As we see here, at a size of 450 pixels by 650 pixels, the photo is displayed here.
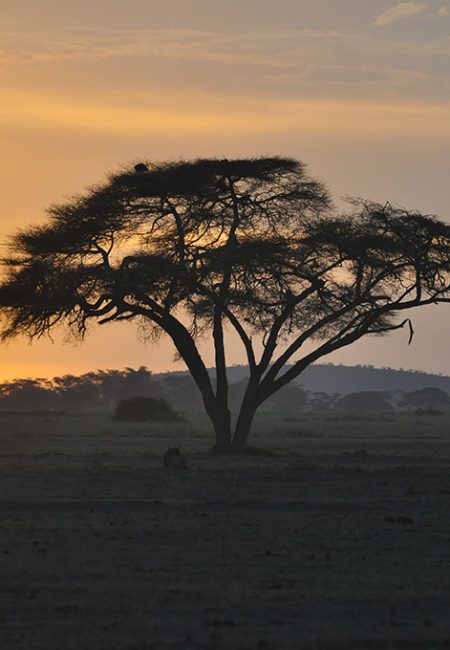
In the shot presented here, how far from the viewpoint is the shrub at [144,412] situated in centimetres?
7812

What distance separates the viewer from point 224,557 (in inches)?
578

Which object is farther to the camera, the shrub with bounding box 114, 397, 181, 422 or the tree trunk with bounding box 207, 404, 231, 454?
the shrub with bounding box 114, 397, 181, 422

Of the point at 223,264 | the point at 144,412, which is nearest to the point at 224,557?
the point at 223,264

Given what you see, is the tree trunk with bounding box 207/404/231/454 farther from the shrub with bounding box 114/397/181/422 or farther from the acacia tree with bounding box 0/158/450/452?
the shrub with bounding box 114/397/181/422

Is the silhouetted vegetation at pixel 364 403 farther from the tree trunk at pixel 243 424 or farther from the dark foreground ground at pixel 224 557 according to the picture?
the dark foreground ground at pixel 224 557

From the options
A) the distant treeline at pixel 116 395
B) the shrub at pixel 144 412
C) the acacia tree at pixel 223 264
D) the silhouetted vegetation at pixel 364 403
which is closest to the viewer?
Answer: the acacia tree at pixel 223 264

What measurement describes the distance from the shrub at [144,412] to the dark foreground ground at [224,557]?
47.2 metres

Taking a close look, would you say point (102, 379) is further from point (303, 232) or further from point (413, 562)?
point (413, 562)

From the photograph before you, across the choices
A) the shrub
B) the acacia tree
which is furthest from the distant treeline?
the acacia tree

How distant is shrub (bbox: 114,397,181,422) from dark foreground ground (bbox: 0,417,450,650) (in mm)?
47171

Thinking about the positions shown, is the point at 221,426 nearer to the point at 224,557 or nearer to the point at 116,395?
the point at 224,557

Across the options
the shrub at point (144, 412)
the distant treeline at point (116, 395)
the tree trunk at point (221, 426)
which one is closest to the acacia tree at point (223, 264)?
the tree trunk at point (221, 426)

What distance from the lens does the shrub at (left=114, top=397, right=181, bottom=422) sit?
78.1 meters

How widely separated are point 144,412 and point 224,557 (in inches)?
2549
